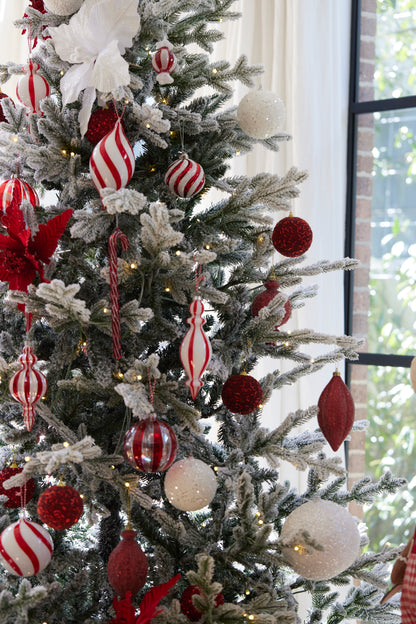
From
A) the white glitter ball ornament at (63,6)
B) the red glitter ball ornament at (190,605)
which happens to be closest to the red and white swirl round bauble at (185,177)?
the white glitter ball ornament at (63,6)

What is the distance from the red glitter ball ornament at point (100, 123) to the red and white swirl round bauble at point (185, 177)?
0.47 ft

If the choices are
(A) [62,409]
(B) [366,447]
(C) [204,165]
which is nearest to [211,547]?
(A) [62,409]

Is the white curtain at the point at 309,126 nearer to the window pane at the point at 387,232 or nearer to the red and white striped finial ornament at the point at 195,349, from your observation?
the window pane at the point at 387,232

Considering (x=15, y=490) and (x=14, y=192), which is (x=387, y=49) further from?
(x=15, y=490)

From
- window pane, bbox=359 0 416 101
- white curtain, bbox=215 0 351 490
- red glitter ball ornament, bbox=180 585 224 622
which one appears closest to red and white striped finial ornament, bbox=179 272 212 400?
red glitter ball ornament, bbox=180 585 224 622

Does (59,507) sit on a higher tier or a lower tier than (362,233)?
lower

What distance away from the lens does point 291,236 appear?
1.51m

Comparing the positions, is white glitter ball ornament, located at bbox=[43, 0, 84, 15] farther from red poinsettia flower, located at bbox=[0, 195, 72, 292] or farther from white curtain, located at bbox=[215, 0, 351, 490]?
white curtain, located at bbox=[215, 0, 351, 490]

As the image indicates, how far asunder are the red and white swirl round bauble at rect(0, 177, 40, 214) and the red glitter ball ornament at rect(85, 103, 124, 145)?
0.54ft

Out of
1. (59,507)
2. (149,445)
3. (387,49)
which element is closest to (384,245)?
(387,49)

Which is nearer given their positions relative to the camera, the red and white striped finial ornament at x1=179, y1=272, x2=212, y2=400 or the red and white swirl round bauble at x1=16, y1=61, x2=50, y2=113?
the red and white striped finial ornament at x1=179, y1=272, x2=212, y2=400

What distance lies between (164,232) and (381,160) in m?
1.61

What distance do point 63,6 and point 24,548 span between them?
1022 mm

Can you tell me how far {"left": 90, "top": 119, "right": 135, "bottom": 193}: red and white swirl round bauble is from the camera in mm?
1348
